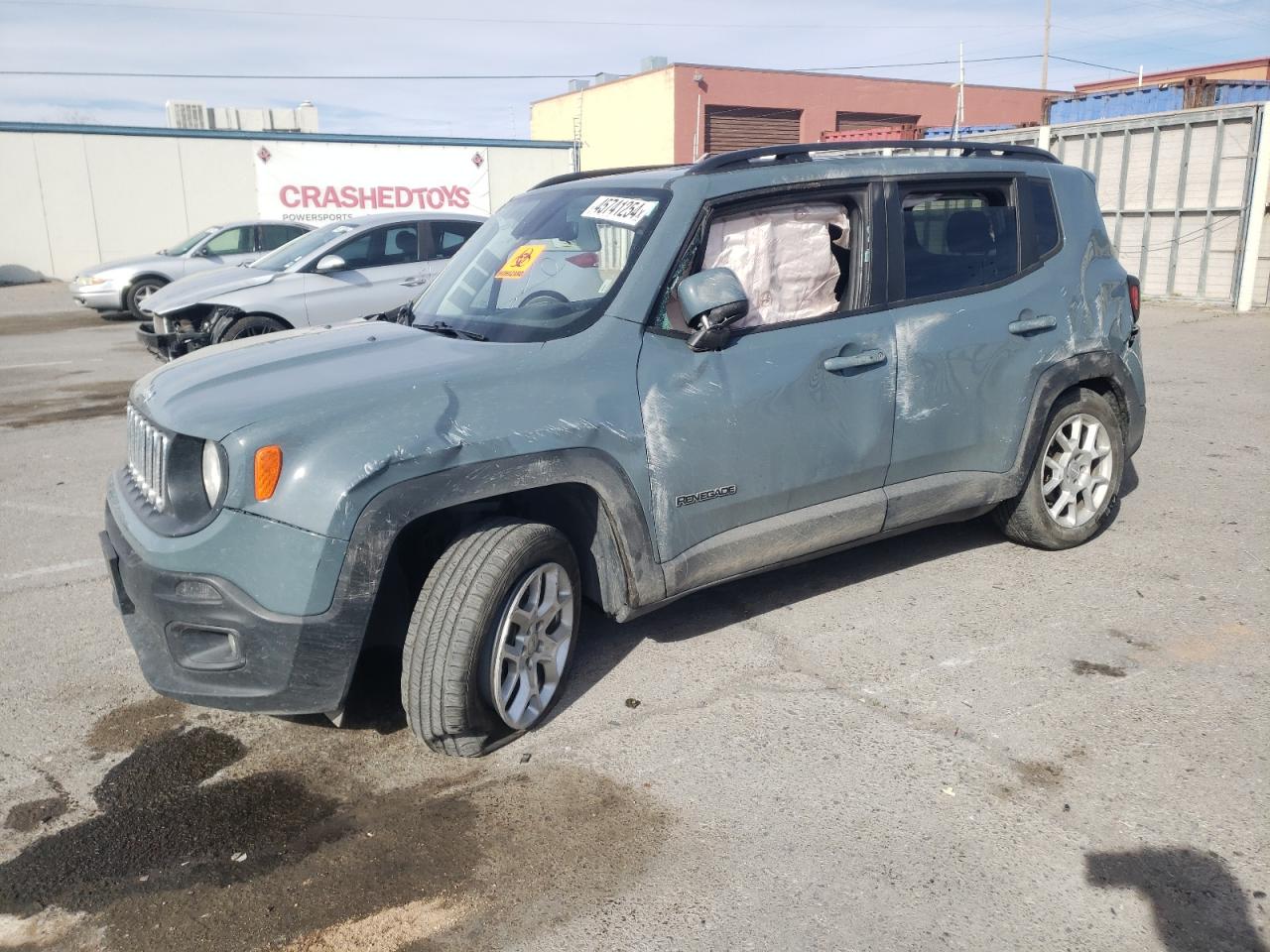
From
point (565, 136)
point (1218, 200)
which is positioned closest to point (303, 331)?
point (1218, 200)

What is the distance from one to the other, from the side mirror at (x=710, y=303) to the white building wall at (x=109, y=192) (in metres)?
24.9

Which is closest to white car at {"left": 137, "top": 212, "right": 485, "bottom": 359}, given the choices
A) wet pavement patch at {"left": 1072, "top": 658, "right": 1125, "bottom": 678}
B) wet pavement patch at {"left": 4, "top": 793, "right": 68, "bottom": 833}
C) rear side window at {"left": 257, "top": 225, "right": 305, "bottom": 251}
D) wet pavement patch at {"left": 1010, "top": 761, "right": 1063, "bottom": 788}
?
rear side window at {"left": 257, "top": 225, "right": 305, "bottom": 251}

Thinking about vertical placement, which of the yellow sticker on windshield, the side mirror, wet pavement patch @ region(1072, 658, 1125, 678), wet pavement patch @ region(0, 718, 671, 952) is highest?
the yellow sticker on windshield

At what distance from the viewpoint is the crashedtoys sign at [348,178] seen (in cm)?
2597

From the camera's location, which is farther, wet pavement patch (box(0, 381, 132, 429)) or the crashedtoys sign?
the crashedtoys sign

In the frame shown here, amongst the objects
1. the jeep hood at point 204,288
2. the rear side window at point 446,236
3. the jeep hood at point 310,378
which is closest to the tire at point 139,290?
the jeep hood at point 204,288

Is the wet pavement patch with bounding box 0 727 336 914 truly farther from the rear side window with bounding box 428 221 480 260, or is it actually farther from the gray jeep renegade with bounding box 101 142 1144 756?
the rear side window with bounding box 428 221 480 260

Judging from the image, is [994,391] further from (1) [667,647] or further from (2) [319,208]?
(2) [319,208]

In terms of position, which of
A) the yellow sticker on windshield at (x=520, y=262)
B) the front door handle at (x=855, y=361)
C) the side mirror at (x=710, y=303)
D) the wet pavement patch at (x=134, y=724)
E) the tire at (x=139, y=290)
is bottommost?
the wet pavement patch at (x=134, y=724)

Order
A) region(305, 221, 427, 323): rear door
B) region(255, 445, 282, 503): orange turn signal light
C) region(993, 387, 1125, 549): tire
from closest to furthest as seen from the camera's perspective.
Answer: region(255, 445, 282, 503): orange turn signal light < region(993, 387, 1125, 549): tire < region(305, 221, 427, 323): rear door

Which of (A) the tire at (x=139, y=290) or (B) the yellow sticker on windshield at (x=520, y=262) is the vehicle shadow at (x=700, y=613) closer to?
(B) the yellow sticker on windshield at (x=520, y=262)

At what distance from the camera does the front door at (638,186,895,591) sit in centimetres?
368

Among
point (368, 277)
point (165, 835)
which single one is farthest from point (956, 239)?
point (368, 277)

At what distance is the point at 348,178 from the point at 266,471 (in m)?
25.3
